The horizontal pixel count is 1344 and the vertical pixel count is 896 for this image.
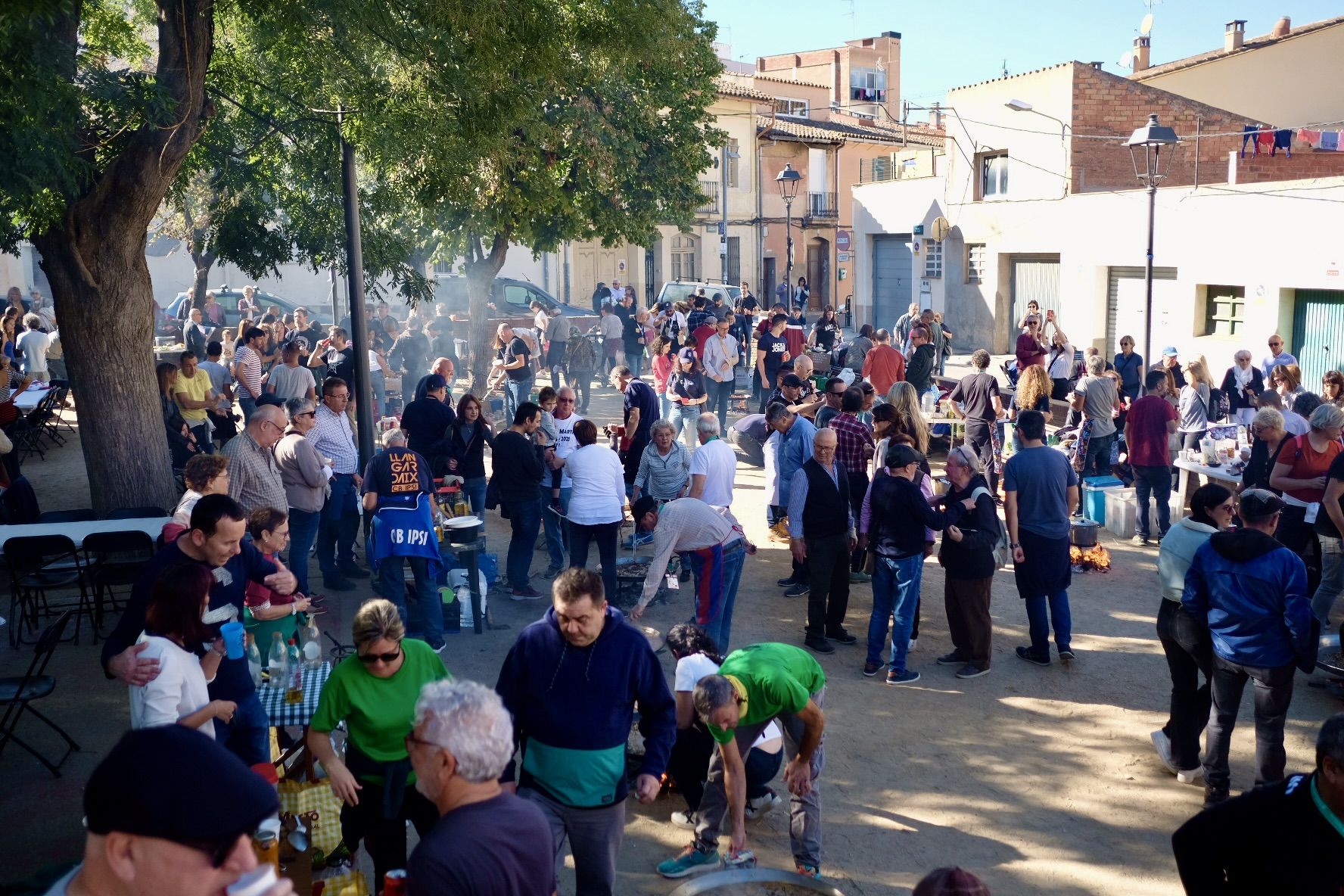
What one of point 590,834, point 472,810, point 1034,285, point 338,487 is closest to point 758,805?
point 590,834

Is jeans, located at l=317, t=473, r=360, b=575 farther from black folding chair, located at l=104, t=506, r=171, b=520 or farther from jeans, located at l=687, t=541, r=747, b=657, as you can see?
jeans, located at l=687, t=541, r=747, b=657

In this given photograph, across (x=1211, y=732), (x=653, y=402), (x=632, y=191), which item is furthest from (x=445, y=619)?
(x=632, y=191)

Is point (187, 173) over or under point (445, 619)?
over

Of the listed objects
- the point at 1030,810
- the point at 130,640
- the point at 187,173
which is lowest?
the point at 1030,810

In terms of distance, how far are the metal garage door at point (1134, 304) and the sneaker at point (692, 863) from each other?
19519 mm

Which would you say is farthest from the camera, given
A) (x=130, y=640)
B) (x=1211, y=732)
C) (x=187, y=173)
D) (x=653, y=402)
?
(x=653, y=402)

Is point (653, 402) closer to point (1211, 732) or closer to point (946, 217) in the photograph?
point (1211, 732)

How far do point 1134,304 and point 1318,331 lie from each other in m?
4.98

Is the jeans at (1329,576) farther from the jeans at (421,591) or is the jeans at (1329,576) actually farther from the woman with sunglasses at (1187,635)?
the jeans at (421,591)

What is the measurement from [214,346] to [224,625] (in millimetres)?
9358

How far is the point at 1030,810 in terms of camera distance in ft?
19.8

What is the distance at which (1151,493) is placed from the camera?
11.5 metres

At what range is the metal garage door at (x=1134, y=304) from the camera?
76.1 feet

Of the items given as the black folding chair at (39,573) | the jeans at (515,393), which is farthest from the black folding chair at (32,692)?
the jeans at (515,393)
